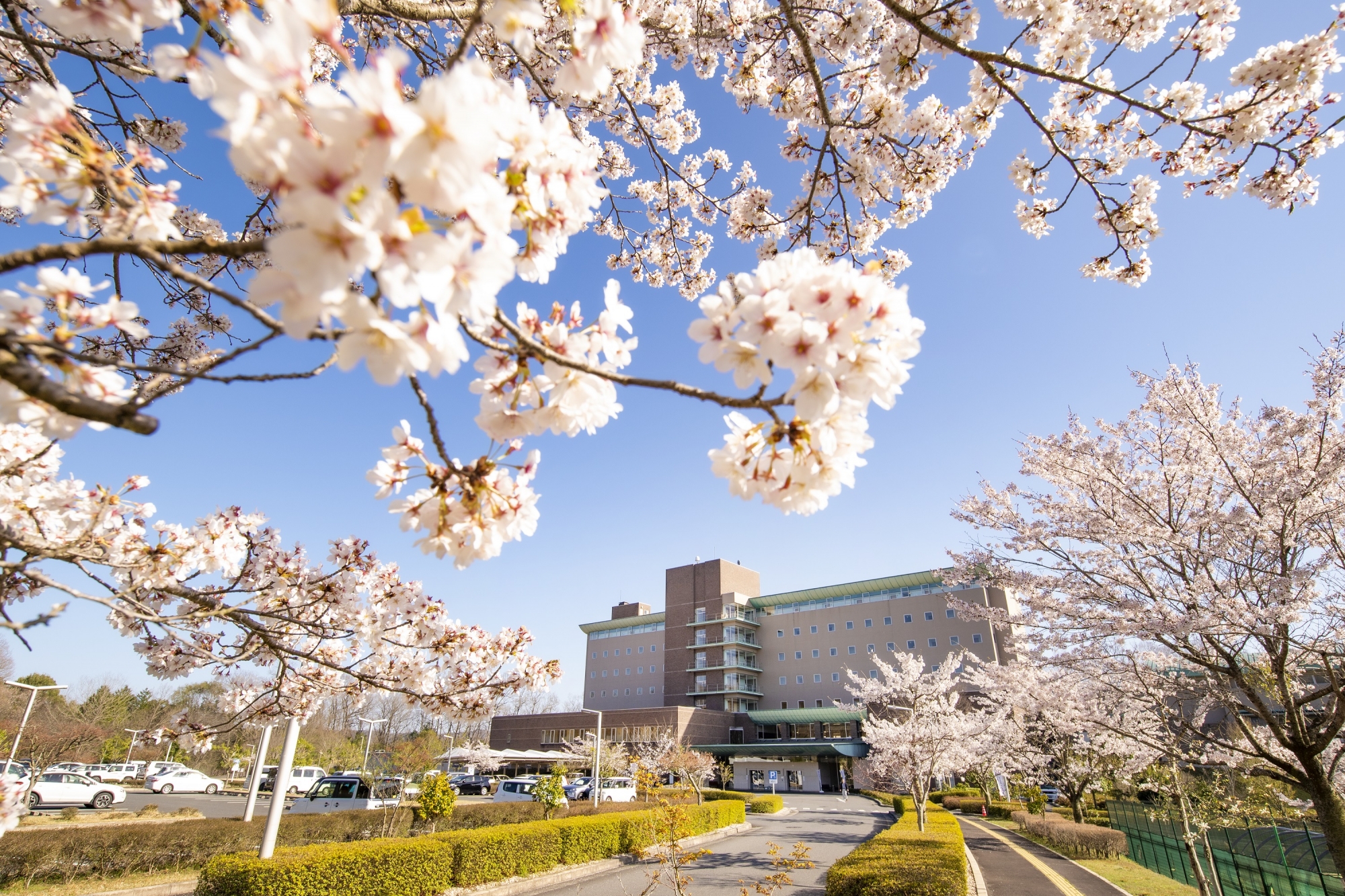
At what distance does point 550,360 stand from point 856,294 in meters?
0.71

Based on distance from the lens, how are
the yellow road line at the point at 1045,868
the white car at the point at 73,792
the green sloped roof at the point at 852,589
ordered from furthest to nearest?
the green sloped roof at the point at 852,589 < the white car at the point at 73,792 < the yellow road line at the point at 1045,868

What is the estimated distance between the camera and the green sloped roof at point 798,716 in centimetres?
3982

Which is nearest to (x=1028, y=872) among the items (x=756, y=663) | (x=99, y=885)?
(x=99, y=885)

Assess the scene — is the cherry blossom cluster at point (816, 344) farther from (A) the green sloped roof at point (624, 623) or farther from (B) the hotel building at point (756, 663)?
(A) the green sloped roof at point (624, 623)

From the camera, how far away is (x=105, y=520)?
3.08 meters

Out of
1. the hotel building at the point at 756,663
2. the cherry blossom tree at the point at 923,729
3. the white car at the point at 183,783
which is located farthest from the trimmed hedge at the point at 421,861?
the hotel building at the point at 756,663

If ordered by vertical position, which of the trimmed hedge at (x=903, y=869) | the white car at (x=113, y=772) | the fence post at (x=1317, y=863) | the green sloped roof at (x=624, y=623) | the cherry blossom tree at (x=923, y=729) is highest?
the green sloped roof at (x=624, y=623)

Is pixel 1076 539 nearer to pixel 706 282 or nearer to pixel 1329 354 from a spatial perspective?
pixel 1329 354

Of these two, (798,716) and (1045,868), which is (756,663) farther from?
(1045,868)

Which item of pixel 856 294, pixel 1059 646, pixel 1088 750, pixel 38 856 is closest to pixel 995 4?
pixel 856 294

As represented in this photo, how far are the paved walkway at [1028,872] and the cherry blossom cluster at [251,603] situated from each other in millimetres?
10096

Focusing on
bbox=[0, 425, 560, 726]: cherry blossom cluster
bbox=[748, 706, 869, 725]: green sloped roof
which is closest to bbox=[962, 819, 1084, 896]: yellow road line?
bbox=[0, 425, 560, 726]: cherry blossom cluster

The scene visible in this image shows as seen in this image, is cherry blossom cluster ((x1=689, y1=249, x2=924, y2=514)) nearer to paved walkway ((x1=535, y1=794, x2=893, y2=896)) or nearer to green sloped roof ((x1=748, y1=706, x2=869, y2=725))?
paved walkway ((x1=535, y1=794, x2=893, y2=896))

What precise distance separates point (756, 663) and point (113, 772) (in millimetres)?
38682
